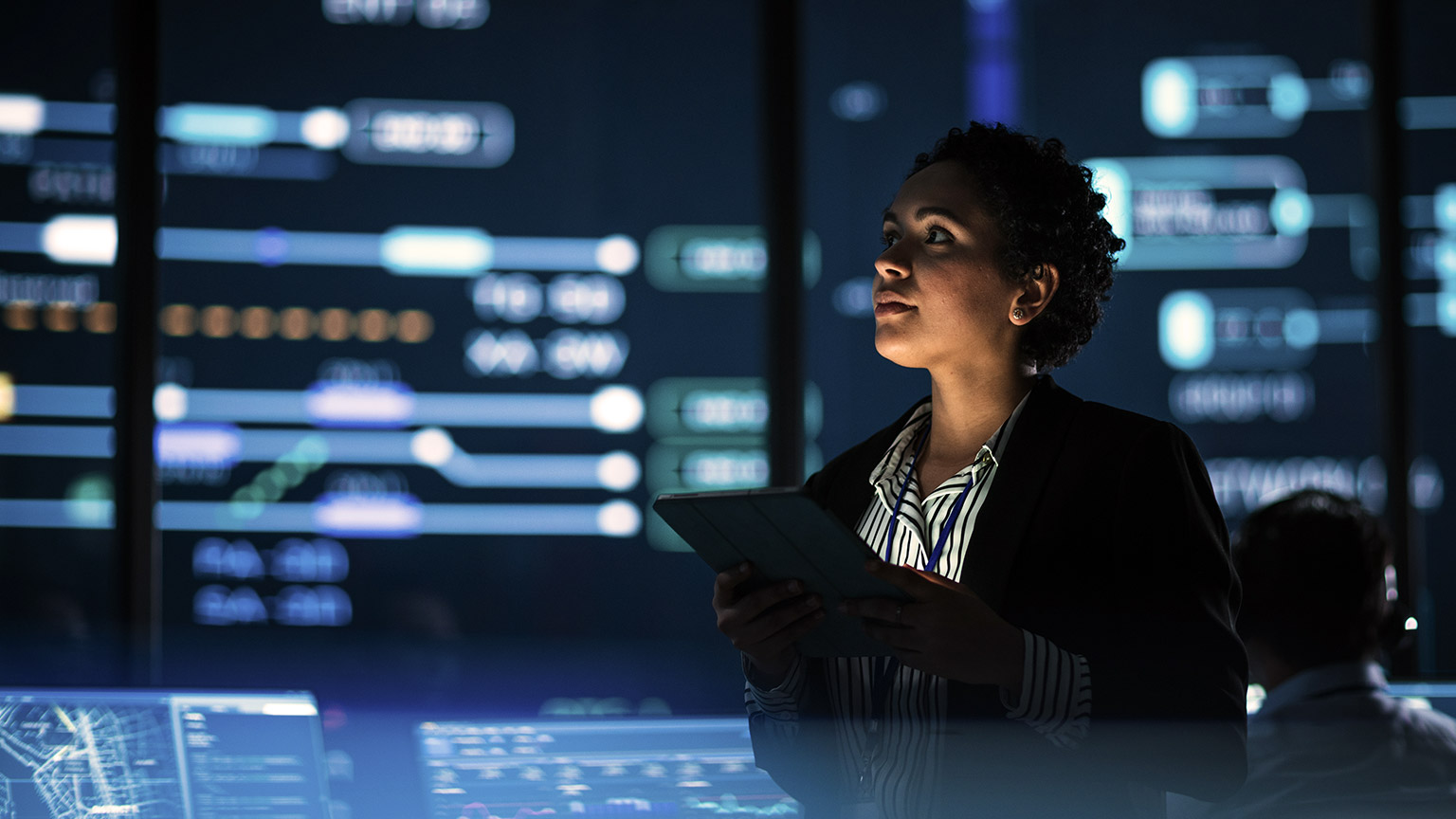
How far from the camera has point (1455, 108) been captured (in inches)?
133

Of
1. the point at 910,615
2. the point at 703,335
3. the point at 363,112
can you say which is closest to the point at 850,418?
the point at 703,335

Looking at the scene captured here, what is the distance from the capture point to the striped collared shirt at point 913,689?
3.31ft

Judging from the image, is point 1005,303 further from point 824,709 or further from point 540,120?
point 540,120

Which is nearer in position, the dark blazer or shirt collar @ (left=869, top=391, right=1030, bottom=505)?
the dark blazer

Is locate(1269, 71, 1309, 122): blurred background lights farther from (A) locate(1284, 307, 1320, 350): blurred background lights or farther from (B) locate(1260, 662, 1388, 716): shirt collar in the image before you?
(B) locate(1260, 662, 1388, 716): shirt collar

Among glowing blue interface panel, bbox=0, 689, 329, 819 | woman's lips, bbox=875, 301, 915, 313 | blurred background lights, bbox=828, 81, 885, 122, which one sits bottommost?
glowing blue interface panel, bbox=0, 689, 329, 819

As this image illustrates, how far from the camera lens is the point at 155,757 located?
47.3 inches

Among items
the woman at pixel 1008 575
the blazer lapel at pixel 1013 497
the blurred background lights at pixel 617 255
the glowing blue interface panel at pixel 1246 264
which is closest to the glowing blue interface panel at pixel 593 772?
the woman at pixel 1008 575

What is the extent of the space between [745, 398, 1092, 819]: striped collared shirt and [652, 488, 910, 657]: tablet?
0.09 meters

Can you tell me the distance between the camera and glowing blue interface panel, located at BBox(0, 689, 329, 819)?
3.78 feet

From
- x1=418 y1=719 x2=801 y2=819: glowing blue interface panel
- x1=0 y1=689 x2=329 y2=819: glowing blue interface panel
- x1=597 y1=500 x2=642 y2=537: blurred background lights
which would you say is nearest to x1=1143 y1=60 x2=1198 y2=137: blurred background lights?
x1=597 y1=500 x2=642 y2=537: blurred background lights

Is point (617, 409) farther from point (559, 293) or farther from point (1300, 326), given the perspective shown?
point (1300, 326)

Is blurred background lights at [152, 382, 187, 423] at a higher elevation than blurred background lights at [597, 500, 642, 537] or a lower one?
higher

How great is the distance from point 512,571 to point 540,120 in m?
1.22
